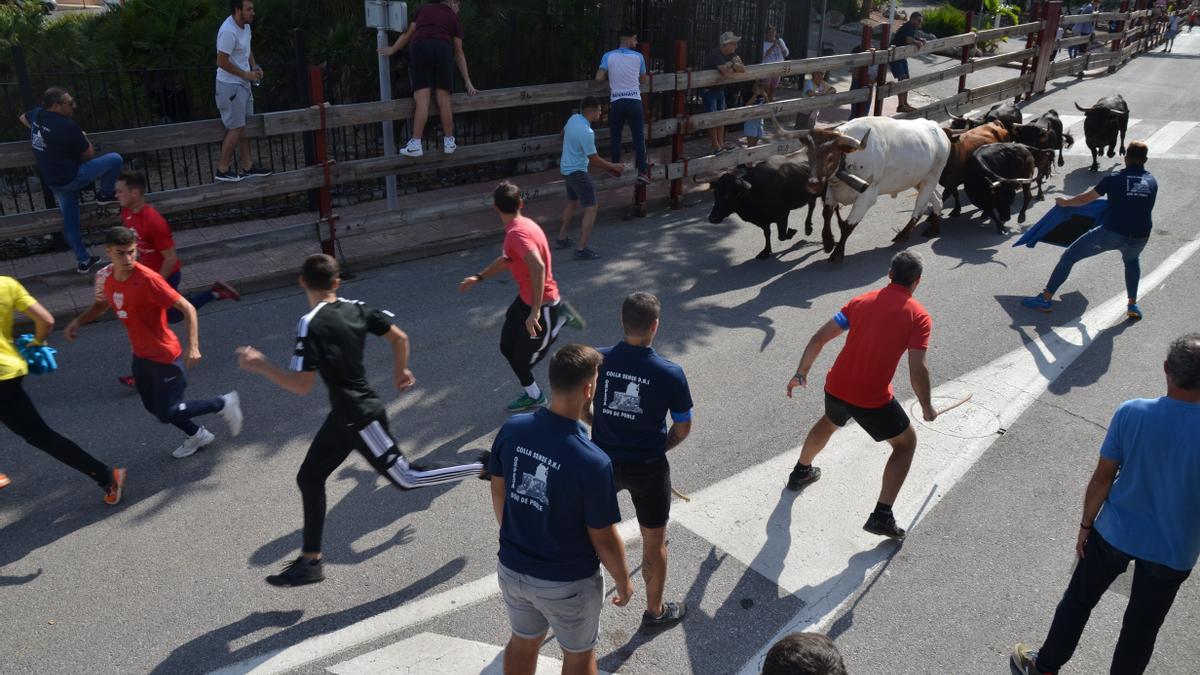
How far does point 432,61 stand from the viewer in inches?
403

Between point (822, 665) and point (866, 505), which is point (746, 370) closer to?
point (866, 505)

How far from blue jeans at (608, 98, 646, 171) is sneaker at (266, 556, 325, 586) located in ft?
25.3

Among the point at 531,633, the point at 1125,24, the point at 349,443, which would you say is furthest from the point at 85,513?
the point at 1125,24

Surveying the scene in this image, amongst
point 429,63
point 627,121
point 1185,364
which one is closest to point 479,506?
point 1185,364

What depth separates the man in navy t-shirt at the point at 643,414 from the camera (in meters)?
4.51

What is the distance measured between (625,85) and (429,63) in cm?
253

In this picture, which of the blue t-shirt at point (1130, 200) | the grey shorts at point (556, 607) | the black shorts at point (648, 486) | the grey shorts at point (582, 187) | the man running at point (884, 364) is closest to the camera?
the grey shorts at point (556, 607)

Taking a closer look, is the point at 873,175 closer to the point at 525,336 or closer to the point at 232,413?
the point at 525,336

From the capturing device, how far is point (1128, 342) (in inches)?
347

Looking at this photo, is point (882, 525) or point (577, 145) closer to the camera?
point (882, 525)

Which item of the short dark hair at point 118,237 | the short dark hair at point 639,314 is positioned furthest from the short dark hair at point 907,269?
the short dark hair at point 118,237

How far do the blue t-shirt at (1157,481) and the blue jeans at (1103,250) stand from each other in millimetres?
5790

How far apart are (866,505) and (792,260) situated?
17.6 ft

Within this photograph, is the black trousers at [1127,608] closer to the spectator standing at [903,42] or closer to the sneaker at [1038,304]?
the sneaker at [1038,304]
